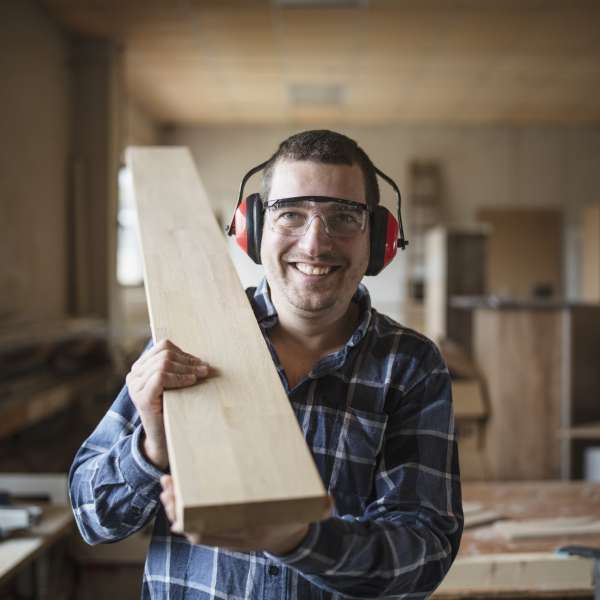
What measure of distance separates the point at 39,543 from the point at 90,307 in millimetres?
4490

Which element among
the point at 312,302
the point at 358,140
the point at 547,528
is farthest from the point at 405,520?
the point at 358,140

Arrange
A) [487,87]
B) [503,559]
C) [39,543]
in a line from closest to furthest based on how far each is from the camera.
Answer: [503,559] < [39,543] < [487,87]

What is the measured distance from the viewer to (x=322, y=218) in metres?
1.05

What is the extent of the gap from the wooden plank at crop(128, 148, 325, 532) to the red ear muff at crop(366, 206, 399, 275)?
244 mm

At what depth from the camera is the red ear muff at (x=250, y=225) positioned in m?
1.15

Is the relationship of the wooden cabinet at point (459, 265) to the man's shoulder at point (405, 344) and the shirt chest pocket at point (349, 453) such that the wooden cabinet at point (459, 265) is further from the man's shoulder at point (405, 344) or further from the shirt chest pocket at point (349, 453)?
the shirt chest pocket at point (349, 453)

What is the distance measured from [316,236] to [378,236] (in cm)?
14

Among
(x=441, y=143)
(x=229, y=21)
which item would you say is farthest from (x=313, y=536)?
(x=441, y=143)

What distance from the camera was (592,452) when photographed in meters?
3.20

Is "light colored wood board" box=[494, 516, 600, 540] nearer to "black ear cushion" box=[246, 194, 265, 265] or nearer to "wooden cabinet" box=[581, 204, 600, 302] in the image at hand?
"black ear cushion" box=[246, 194, 265, 265]

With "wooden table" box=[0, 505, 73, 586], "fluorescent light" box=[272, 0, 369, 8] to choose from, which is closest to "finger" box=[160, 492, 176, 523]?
"wooden table" box=[0, 505, 73, 586]

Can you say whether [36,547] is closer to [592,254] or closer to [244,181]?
[244,181]

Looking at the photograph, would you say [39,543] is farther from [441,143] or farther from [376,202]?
[441,143]

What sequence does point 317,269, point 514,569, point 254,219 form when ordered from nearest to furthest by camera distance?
point 317,269 < point 254,219 < point 514,569
